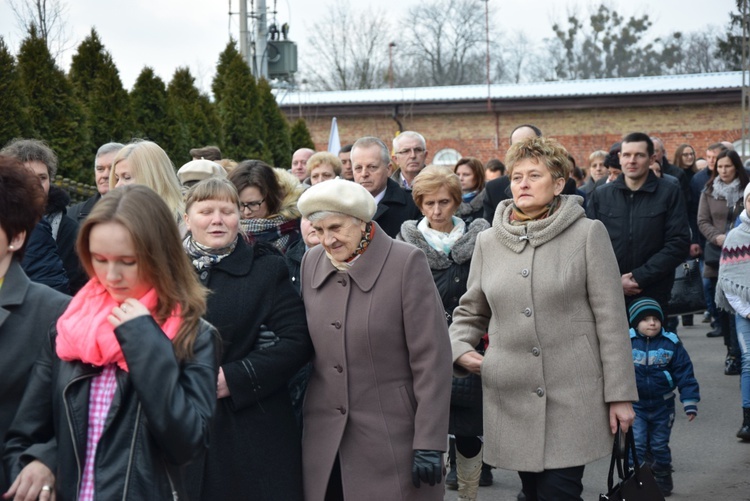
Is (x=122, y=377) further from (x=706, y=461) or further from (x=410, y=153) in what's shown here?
(x=410, y=153)

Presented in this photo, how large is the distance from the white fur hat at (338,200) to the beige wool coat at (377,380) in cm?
26

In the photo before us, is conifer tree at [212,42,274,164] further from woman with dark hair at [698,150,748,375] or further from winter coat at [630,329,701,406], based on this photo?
winter coat at [630,329,701,406]

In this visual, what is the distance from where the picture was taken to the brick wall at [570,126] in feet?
99.6

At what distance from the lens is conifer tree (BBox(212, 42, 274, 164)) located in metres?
18.2

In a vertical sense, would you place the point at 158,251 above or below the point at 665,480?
above

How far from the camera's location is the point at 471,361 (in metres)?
4.98

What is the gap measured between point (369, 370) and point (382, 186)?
3.52 m

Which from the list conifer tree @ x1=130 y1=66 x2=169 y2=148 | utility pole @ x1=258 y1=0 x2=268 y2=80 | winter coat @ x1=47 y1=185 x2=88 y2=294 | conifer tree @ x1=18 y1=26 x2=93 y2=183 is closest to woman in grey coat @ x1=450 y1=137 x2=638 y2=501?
winter coat @ x1=47 y1=185 x2=88 y2=294

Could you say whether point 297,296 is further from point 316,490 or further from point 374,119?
point 374,119

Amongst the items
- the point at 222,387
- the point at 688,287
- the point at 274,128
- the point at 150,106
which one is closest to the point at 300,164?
the point at 150,106

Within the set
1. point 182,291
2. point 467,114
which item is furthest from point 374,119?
Answer: point 182,291

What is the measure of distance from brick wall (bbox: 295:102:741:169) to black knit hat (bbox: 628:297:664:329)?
2379 cm

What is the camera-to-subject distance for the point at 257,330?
4227mm

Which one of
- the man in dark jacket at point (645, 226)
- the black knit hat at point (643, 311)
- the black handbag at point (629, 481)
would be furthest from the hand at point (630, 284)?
the black handbag at point (629, 481)
